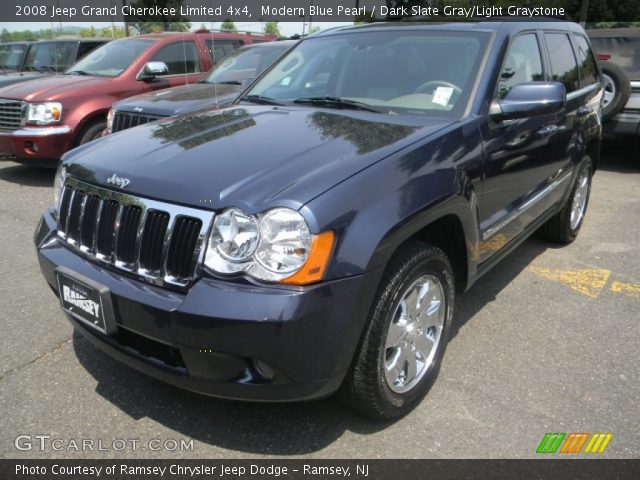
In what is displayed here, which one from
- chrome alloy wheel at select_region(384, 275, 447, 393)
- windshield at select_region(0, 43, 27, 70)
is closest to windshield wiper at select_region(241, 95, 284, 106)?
chrome alloy wheel at select_region(384, 275, 447, 393)

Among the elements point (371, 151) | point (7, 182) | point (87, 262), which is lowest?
point (7, 182)

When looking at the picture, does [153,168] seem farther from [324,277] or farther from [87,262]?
[324,277]

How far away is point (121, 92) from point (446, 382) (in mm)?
5941

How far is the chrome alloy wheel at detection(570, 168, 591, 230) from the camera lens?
475 cm

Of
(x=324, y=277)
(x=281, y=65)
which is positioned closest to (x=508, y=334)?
(x=324, y=277)

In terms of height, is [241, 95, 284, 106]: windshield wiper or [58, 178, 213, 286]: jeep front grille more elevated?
[241, 95, 284, 106]: windshield wiper

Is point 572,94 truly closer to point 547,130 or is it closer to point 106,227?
point 547,130

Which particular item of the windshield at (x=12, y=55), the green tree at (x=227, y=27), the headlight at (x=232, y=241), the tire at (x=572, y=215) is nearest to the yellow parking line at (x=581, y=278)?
the tire at (x=572, y=215)

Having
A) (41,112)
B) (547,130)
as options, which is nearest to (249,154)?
(547,130)

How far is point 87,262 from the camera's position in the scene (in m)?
2.43

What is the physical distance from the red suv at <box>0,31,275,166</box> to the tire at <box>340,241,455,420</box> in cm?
552
